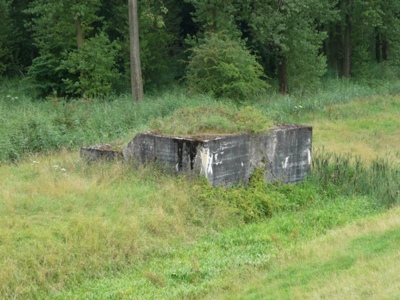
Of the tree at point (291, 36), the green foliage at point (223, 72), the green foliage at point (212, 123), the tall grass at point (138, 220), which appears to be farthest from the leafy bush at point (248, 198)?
the tree at point (291, 36)

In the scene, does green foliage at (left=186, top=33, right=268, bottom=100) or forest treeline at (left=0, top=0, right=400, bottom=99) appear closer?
green foliage at (left=186, top=33, right=268, bottom=100)

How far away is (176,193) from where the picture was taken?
435 inches

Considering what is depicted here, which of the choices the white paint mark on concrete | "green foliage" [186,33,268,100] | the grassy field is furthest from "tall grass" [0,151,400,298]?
"green foliage" [186,33,268,100]

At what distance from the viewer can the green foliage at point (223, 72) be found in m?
25.0

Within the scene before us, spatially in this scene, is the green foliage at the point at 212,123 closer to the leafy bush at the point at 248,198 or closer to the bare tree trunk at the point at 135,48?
the leafy bush at the point at 248,198

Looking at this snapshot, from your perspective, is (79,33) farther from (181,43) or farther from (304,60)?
(181,43)

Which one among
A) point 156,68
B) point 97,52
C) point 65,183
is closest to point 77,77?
point 97,52

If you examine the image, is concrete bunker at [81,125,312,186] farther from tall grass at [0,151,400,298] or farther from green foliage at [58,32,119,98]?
green foliage at [58,32,119,98]

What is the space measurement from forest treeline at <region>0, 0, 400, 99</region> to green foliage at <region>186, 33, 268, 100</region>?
44mm

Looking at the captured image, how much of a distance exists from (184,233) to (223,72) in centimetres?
1561

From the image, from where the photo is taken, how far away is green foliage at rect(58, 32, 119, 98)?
28.6 meters

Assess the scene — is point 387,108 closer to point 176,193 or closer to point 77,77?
point 77,77

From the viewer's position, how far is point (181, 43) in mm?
41281

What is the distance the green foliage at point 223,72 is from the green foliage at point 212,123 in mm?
11349
